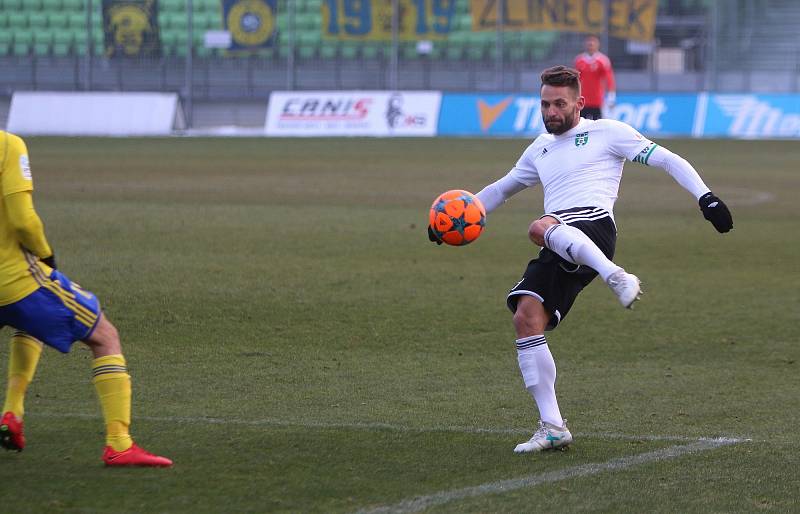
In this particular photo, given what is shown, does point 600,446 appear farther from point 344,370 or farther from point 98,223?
point 98,223

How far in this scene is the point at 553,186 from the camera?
20.0 ft

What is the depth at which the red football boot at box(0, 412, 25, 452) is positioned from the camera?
18.0 ft

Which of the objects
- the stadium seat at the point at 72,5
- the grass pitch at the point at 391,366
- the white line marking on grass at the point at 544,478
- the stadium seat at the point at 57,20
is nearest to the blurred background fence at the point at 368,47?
the stadium seat at the point at 72,5

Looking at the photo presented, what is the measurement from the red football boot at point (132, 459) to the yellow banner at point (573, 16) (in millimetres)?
30614

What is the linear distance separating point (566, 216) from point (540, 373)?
757mm

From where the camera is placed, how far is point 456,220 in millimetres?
6145

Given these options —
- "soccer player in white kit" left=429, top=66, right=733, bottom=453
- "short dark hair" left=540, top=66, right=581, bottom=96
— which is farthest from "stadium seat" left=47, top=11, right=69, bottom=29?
"short dark hair" left=540, top=66, right=581, bottom=96

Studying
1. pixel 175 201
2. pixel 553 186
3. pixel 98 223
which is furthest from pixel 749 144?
pixel 553 186

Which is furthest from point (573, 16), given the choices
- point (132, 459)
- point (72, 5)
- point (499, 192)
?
point (132, 459)

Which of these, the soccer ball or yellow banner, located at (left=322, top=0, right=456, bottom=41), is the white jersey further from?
yellow banner, located at (left=322, top=0, right=456, bottom=41)

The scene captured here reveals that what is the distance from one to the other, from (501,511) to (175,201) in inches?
528

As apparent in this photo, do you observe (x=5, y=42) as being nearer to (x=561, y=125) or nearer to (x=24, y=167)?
(x=561, y=125)

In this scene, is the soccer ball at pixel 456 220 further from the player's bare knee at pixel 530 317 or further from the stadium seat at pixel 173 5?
the stadium seat at pixel 173 5

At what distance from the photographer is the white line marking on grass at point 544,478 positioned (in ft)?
15.8
